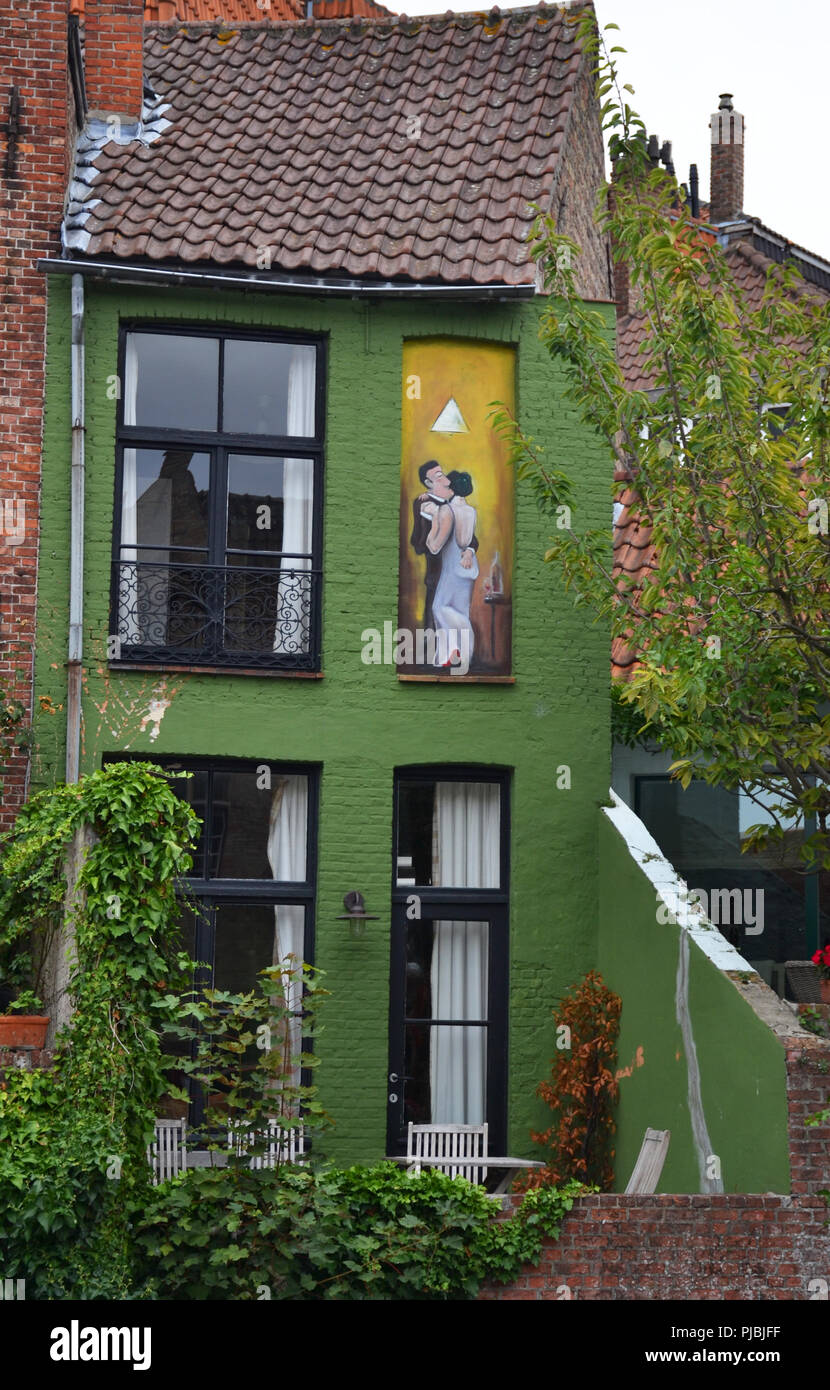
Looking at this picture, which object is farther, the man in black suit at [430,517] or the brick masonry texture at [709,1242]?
the man in black suit at [430,517]

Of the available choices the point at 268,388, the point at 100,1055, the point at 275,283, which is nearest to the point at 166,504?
the point at 268,388

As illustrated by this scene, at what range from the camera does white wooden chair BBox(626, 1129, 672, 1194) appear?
11.5 meters

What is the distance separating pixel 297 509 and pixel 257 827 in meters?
2.53

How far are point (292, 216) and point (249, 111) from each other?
1.73m

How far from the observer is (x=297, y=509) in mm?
13070

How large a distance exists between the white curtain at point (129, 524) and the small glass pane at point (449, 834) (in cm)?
247

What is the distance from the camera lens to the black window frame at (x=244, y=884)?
1252 cm

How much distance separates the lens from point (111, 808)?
10242 millimetres

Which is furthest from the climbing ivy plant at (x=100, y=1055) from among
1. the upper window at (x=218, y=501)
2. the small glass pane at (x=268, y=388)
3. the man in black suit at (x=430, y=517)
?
the small glass pane at (x=268, y=388)

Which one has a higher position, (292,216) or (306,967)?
(292,216)

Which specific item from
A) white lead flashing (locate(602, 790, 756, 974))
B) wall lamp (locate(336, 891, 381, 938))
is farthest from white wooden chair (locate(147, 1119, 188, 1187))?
white lead flashing (locate(602, 790, 756, 974))

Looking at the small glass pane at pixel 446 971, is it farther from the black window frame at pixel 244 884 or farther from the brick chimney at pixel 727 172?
the brick chimney at pixel 727 172

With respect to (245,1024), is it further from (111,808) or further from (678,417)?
(678,417)
